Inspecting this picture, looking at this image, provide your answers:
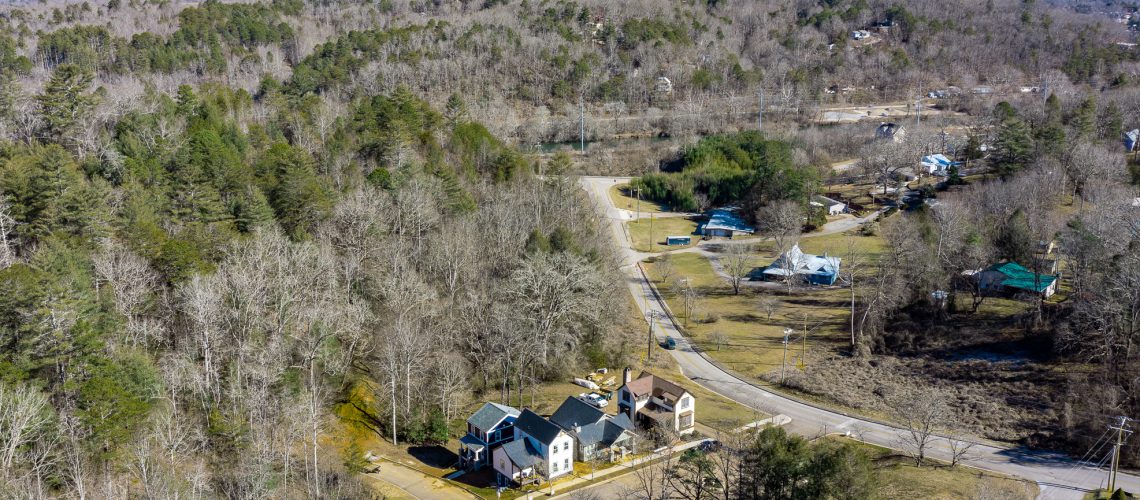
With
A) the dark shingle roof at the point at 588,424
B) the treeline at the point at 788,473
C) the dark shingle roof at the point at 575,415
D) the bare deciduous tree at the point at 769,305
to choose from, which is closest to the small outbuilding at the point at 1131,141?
the bare deciduous tree at the point at 769,305

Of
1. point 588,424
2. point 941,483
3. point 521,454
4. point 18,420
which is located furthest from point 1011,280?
point 18,420

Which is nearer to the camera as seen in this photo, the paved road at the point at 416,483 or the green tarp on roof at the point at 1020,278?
the paved road at the point at 416,483

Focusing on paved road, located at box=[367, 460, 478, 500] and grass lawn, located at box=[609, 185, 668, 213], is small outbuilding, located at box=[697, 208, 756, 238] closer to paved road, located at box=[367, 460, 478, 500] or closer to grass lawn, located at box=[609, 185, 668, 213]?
grass lawn, located at box=[609, 185, 668, 213]

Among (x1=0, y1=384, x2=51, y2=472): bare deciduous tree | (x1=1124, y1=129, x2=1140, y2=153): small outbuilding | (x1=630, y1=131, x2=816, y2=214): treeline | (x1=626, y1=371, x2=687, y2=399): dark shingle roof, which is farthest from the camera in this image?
(x1=1124, y1=129, x2=1140, y2=153): small outbuilding

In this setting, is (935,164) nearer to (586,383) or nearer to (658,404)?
(586,383)

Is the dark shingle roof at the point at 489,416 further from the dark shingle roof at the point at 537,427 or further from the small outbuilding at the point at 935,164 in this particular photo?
the small outbuilding at the point at 935,164

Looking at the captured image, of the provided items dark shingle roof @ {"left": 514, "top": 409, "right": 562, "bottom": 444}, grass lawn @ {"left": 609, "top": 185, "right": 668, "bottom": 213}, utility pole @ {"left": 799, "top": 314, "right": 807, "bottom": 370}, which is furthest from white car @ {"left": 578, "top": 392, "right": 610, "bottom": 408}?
grass lawn @ {"left": 609, "top": 185, "right": 668, "bottom": 213}
